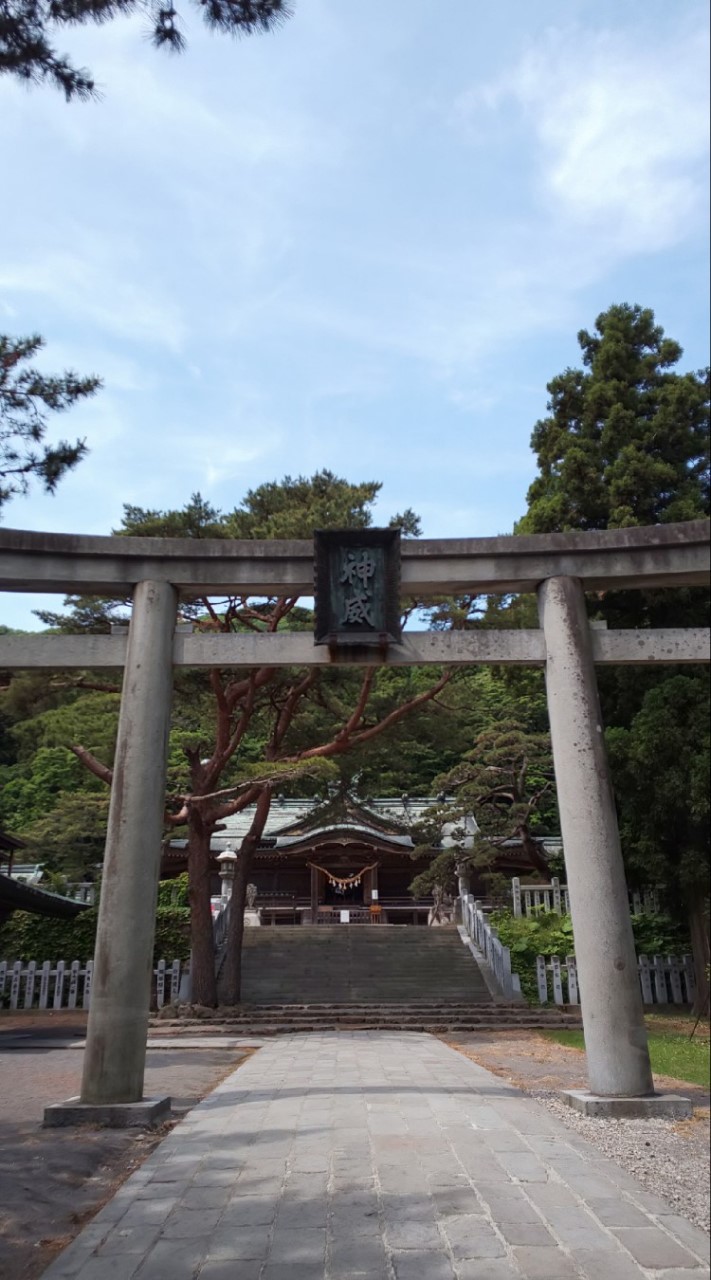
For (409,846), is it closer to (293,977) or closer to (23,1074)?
(293,977)

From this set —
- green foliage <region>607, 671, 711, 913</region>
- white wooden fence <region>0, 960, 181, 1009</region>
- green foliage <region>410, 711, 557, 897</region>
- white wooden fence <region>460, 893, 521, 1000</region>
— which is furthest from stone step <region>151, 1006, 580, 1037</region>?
green foliage <region>410, 711, 557, 897</region>

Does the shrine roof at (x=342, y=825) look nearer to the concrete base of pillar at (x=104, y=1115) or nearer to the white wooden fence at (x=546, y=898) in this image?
the white wooden fence at (x=546, y=898)

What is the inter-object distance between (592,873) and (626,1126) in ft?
5.95

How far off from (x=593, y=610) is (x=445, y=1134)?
1310cm

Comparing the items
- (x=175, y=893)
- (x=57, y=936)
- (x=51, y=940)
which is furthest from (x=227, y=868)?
(x=51, y=940)

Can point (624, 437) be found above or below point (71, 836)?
above

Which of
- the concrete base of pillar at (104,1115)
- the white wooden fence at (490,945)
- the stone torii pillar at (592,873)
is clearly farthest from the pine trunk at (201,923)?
the stone torii pillar at (592,873)

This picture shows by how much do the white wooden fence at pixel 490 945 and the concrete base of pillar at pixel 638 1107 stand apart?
36.5 ft

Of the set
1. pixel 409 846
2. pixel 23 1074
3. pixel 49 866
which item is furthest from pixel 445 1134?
pixel 49 866

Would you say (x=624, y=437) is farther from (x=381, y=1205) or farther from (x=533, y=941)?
(x=381, y=1205)

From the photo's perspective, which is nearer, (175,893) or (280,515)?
(280,515)

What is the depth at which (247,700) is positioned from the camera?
15547 millimetres

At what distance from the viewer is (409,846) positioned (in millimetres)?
24688

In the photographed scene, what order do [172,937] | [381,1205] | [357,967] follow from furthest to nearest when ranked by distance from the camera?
[357,967], [172,937], [381,1205]
